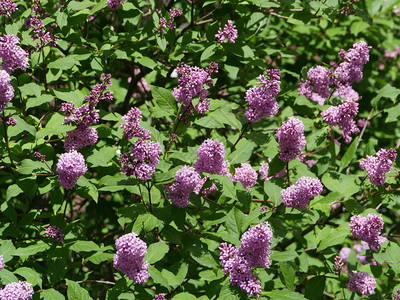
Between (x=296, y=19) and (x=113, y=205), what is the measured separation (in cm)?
258

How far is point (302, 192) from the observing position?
3145 mm

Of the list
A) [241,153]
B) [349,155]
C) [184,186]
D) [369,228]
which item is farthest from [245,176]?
[349,155]

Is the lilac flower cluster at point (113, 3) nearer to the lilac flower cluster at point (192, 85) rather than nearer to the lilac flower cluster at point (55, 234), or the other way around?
the lilac flower cluster at point (192, 85)

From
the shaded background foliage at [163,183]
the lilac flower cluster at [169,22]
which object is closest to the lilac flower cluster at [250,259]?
the shaded background foliage at [163,183]

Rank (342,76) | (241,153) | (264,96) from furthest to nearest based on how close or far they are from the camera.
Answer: (342,76)
(241,153)
(264,96)

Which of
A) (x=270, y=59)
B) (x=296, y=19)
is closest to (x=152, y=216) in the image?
(x=296, y=19)

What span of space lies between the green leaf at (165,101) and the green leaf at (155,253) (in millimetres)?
952

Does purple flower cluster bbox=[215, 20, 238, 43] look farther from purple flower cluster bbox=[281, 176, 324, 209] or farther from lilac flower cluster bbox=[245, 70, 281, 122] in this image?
purple flower cluster bbox=[281, 176, 324, 209]

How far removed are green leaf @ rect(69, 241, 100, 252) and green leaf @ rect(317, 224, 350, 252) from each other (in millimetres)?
1489

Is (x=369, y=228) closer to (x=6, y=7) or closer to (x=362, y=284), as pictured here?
(x=362, y=284)

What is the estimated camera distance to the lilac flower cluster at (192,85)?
315 centimetres

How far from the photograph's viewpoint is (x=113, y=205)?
5.18 metres

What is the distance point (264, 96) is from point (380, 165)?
39.1 inches

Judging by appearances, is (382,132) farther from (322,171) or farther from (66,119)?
(66,119)
